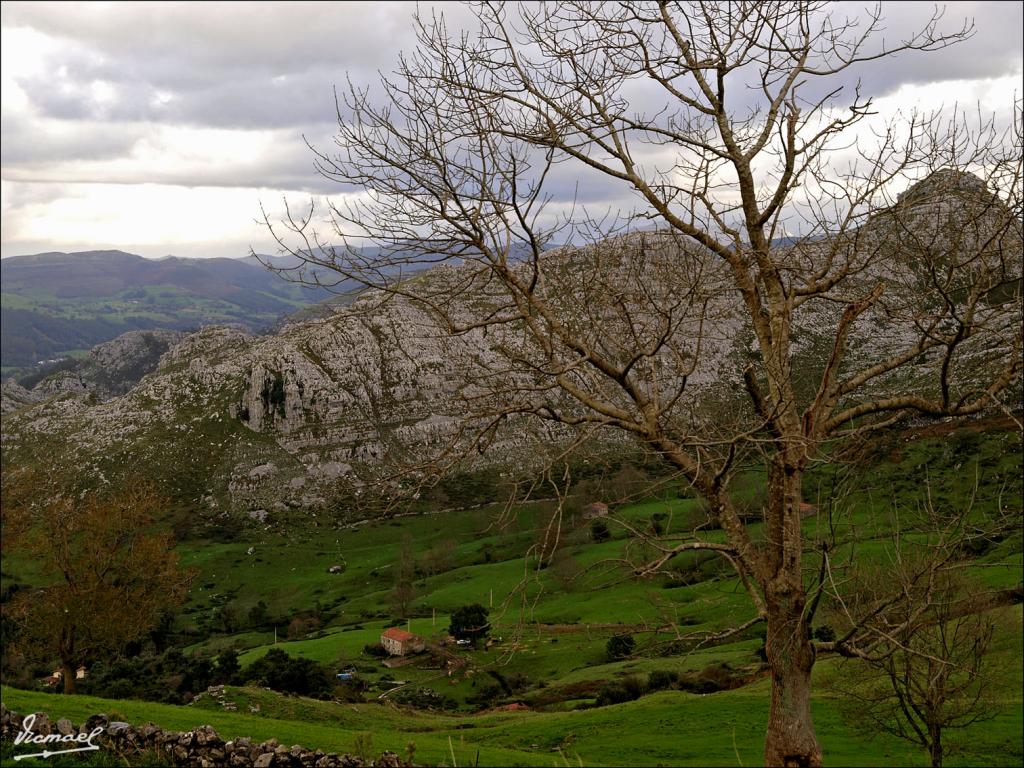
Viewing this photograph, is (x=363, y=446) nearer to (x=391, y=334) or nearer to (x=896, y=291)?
(x=391, y=334)

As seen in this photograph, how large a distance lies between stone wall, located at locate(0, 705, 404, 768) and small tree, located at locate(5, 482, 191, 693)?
30044mm

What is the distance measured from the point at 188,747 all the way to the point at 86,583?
1408 inches

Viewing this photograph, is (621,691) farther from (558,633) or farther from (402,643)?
(402,643)

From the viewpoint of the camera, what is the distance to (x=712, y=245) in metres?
9.05

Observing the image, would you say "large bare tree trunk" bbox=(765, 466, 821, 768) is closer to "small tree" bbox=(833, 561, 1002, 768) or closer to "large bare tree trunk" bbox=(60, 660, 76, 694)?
"small tree" bbox=(833, 561, 1002, 768)

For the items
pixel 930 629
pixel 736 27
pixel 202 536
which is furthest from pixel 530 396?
pixel 202 536

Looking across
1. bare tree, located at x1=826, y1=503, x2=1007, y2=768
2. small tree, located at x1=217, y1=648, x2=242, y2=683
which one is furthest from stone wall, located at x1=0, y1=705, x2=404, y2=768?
small tree, located at x1=217, y1=648, x2=242, y2=683

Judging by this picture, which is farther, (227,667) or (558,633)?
(558,633)

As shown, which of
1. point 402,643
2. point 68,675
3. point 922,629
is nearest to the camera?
point 922,629

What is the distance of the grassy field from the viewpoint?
11.3 meters

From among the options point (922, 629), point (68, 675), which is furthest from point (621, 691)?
→ point (68, 675)

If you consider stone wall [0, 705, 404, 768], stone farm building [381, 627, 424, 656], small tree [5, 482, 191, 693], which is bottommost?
stone farm building [381, 627, 424, 656]

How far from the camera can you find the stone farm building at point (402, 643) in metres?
68.3

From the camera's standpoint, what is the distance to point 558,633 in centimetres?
6038
